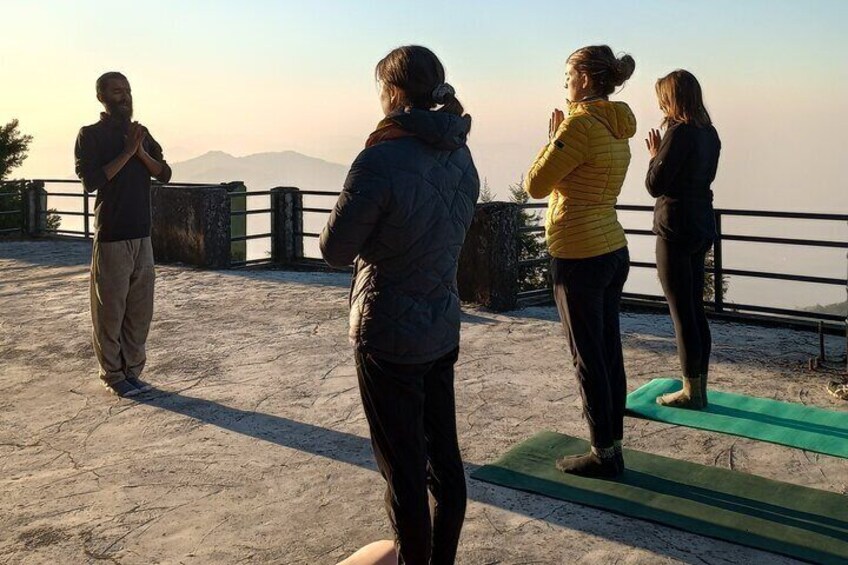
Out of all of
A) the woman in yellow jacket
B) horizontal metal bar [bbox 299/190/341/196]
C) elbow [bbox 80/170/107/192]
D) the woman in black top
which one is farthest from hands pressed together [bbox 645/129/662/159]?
horizontal metal bar [bbox 299/190/341/196]

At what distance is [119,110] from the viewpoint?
5.58 meters

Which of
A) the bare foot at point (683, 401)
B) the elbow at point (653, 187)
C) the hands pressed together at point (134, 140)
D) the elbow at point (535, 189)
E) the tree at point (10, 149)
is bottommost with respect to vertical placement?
the bare foot at point (683, 401)

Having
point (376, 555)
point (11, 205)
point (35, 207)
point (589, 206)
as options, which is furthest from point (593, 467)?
point (11, 205)

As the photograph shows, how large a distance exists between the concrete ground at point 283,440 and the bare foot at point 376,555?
0.15 metres

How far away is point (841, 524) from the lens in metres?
3.81

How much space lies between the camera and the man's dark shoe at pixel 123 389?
5812 millimetres

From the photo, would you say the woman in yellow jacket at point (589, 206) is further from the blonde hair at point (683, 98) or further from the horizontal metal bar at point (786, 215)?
the horizontal metal bar at point (786, 215)

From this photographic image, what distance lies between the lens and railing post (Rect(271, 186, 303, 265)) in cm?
1266

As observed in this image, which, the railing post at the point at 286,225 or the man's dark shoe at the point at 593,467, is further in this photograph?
the railing post at the point at 286,225

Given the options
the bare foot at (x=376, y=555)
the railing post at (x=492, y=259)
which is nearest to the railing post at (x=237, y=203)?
the railing post at (x=492, y=259)

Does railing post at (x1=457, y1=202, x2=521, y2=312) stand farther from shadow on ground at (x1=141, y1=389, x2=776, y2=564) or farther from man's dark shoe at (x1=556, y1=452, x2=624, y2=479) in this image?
man's dark shoe at (x1=556, y1=452, x2=624, y2=479)

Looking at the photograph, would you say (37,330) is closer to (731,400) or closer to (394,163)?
(731,400)

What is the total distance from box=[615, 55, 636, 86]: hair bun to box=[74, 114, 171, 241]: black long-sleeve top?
3.17 meters

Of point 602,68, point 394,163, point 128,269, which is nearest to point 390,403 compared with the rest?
point 394,163
